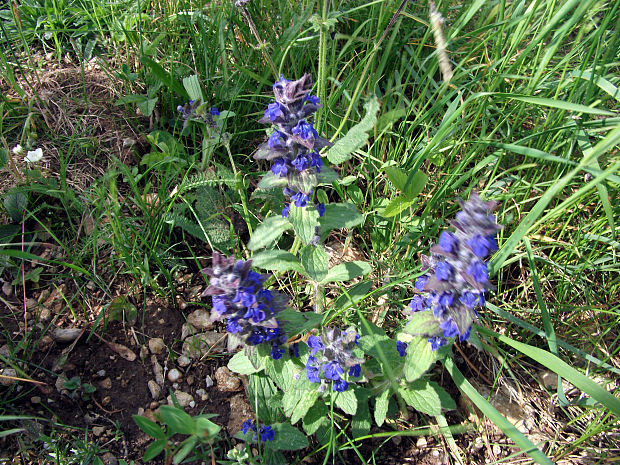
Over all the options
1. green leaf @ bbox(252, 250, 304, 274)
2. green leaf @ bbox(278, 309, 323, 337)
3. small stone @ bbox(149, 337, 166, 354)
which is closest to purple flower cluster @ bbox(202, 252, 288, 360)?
green leaf @ bbox(278, 309, 323, 337)

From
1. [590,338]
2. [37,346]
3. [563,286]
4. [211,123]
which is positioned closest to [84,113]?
[211,123]

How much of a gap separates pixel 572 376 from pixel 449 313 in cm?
59

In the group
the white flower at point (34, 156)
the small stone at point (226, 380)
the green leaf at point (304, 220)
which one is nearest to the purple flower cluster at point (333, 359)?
the green leaf at point (304, 220)

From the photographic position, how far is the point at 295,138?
2072 mm

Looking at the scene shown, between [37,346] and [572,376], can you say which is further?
[37,346]

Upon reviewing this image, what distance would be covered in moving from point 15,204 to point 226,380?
1747mm

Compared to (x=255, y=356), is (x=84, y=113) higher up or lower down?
higher up

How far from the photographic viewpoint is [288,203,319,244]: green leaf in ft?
7.34

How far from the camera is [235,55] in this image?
10.9 ft

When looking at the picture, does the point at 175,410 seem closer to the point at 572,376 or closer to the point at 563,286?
the point at 572,376

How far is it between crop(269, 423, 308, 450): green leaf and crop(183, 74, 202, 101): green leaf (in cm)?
211

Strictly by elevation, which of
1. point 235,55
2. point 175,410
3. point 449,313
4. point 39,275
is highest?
point 235,55

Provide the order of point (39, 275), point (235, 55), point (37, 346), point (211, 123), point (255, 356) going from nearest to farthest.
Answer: point (255, 356) < point (37, 346) < point (39, 275) < point (211, 123) < point (235, 55)

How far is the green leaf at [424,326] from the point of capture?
1900 mm
